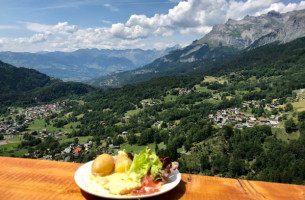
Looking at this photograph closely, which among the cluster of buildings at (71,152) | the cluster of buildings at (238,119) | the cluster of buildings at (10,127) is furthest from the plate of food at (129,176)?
the cluster of buildings at (10,127)

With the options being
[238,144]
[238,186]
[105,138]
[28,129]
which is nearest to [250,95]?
[238,144]

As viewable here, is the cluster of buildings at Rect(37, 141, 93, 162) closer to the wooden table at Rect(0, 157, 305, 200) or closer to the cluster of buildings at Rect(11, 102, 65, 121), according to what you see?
the cluster of buildings at Rect(11, 102, 65, 121)

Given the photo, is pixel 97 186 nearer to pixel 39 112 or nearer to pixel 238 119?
pixel 238 119

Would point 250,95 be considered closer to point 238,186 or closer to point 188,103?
point 188,103

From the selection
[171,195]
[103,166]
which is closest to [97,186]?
[103,166]

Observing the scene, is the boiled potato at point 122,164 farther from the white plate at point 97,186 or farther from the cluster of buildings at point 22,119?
the cluster of buildings at point 22,119

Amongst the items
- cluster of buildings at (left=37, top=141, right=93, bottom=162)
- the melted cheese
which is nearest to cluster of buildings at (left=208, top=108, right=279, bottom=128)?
cluster of buildings at (left=37, top=141, right=93, bottom=162)
